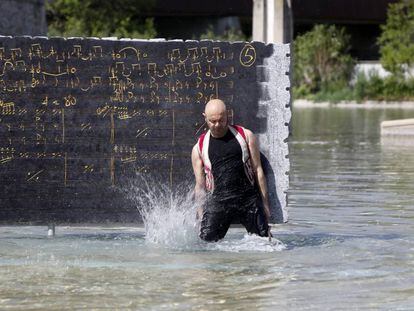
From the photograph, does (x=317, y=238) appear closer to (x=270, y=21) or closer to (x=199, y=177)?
(x=199, y=177)

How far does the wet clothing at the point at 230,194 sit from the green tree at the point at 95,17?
4267 centimetres

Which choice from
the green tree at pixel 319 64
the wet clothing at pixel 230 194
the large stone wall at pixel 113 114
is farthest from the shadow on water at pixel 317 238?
the green tree at pixel 319 64

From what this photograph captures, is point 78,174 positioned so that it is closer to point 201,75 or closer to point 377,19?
point 201,75

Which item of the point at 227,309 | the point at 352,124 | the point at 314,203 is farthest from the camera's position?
the point at 352,124

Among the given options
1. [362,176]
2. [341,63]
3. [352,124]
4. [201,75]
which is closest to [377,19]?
[341,63]

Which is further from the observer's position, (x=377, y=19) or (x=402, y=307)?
(x=377, y=19)

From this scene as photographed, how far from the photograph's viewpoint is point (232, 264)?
1091 centimetres

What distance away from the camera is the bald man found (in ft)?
37.3

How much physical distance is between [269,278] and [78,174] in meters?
2.66

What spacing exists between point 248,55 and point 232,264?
2.21m

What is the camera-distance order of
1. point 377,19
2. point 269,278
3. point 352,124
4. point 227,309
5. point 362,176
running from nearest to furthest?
Result: point 227,309, point 269,278, point 362,176, point 352,124, point 377,19

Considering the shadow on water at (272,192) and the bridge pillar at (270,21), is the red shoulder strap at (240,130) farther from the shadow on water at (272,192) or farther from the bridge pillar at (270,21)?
the bridge pillar at (270,21)

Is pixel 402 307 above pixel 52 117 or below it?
below

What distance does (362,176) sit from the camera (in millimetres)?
19719
